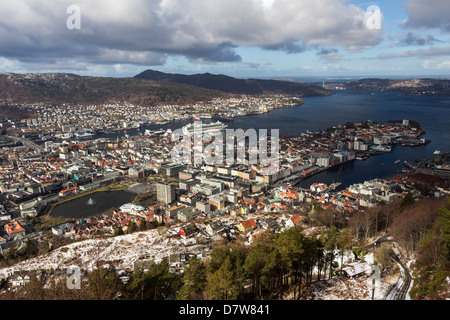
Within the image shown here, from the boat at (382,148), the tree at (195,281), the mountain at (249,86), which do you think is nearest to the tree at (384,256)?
the tree at (195,281)

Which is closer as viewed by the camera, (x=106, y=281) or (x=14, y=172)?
(x=106, y=281)

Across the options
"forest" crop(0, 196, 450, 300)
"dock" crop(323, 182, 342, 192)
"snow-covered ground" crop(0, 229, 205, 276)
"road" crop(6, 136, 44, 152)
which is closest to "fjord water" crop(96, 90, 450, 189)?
"dock" crop(323, 182, 342, 192)

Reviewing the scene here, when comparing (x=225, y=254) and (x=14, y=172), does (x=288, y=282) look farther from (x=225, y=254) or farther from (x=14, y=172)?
(x=14, y=172)

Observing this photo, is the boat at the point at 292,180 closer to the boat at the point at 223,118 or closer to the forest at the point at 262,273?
the forest at the point at 262,273

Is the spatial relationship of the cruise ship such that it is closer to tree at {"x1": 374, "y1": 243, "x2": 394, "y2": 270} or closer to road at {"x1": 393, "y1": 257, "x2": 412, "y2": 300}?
tree at {"x1": 374, "y1": 243, "x2": 394, "y2": 270}

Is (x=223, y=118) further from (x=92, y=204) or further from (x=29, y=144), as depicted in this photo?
(x=92, y=204)

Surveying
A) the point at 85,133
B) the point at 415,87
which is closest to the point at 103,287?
the point at 85,133
